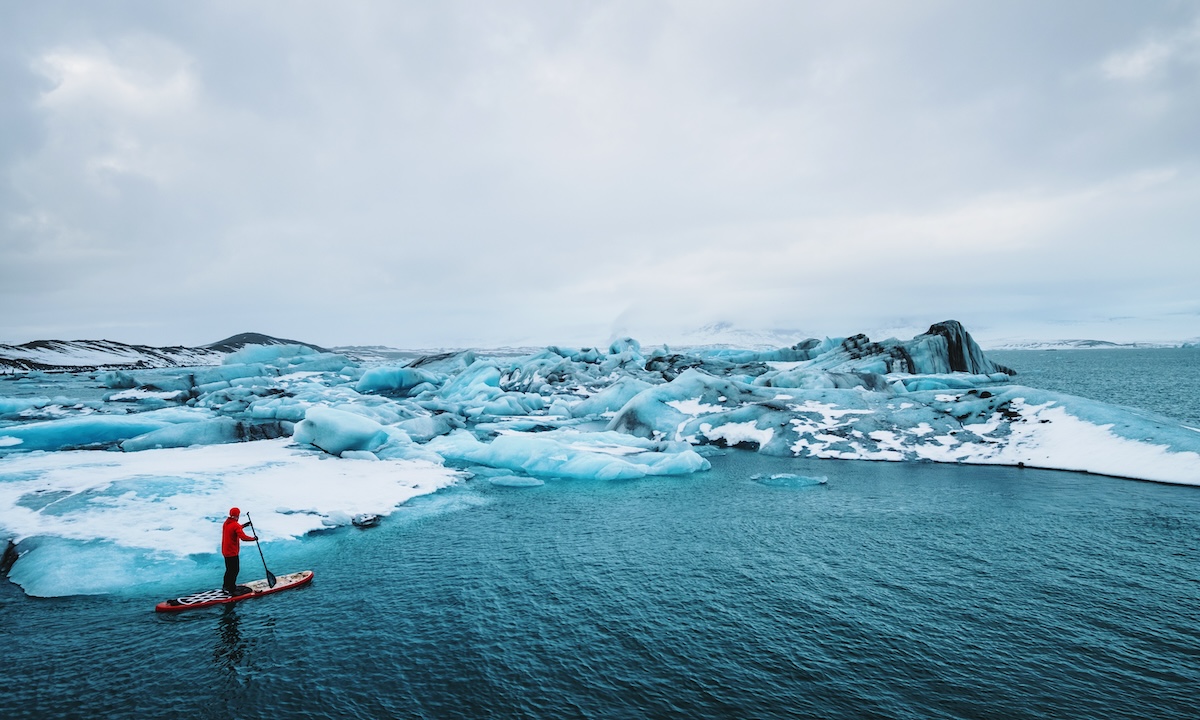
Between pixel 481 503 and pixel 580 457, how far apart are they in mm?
7969

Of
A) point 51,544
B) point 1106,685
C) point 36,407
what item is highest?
point 36,407

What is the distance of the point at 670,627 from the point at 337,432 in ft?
83.1

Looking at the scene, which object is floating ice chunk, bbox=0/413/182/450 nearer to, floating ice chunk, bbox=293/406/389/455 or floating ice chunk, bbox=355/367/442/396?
floating ice chunk, bbox=293/406/389/455

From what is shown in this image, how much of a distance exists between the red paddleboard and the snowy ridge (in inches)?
95.0

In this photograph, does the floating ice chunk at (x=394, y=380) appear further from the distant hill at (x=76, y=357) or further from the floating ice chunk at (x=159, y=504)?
the distant hill at (x=76, y=357)

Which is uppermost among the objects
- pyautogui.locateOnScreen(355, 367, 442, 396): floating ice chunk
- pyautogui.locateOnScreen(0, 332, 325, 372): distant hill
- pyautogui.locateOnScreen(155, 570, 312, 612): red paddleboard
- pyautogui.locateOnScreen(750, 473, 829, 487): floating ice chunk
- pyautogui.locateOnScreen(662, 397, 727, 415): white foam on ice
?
pyautogui.locateOnScreen(0, 332, 325, 372): distant hill

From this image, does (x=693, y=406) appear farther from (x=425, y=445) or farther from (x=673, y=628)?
(x=673, y=628)

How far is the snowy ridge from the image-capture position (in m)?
18.8

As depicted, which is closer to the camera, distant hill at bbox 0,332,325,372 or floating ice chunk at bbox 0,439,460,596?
floating ice chunk at bbox 0,439,460,596

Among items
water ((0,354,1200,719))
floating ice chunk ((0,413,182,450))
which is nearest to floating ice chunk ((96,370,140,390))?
floating ice chunk ((0,413,182,450))

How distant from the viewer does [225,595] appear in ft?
49.2

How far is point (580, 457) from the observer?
32.2 meters

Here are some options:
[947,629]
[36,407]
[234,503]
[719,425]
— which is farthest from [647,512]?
[36,407]

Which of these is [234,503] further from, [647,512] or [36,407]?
[36,407]
